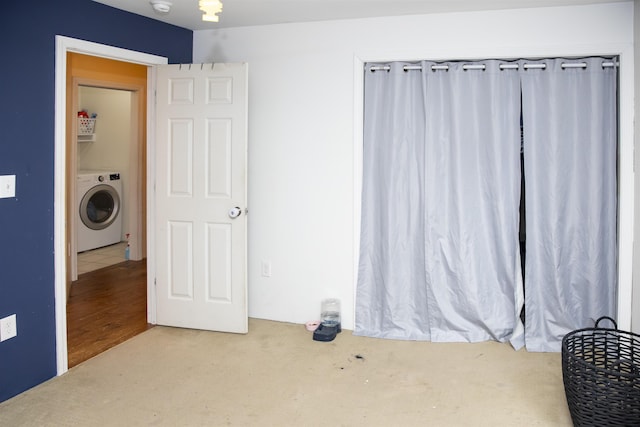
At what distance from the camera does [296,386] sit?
10.5 feet

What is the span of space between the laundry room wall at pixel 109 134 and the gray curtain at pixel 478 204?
13.5 ft

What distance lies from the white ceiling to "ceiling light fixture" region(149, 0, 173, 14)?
0.03m

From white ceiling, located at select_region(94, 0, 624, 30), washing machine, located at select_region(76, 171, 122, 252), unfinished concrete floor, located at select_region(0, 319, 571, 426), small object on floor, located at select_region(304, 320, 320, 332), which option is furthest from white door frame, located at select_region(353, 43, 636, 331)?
washing machine, located at select_region(76, 171, 122, 252)

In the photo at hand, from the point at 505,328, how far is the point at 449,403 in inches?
42.9

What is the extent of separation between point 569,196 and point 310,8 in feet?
6.74

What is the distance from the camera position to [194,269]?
412 centimetres

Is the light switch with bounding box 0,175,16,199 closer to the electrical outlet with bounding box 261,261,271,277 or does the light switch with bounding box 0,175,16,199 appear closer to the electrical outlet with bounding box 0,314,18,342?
the electrical outlet with bounding box 0,314,18,342

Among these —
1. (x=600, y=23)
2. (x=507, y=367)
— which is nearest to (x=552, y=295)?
(x=507, y=367)

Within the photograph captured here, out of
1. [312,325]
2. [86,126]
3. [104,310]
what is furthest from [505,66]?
[86,126]

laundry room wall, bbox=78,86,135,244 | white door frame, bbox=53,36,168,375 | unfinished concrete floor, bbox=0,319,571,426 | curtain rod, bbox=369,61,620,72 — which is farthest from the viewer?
laundry room wall, bbox=78,86,135,244

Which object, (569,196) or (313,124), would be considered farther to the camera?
(313,124)

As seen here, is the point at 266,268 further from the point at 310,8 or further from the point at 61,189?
the point at 310,8

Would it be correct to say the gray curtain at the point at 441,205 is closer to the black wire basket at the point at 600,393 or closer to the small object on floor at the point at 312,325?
the small object on floor at the point at 312,325

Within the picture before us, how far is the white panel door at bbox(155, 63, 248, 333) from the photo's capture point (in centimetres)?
398
